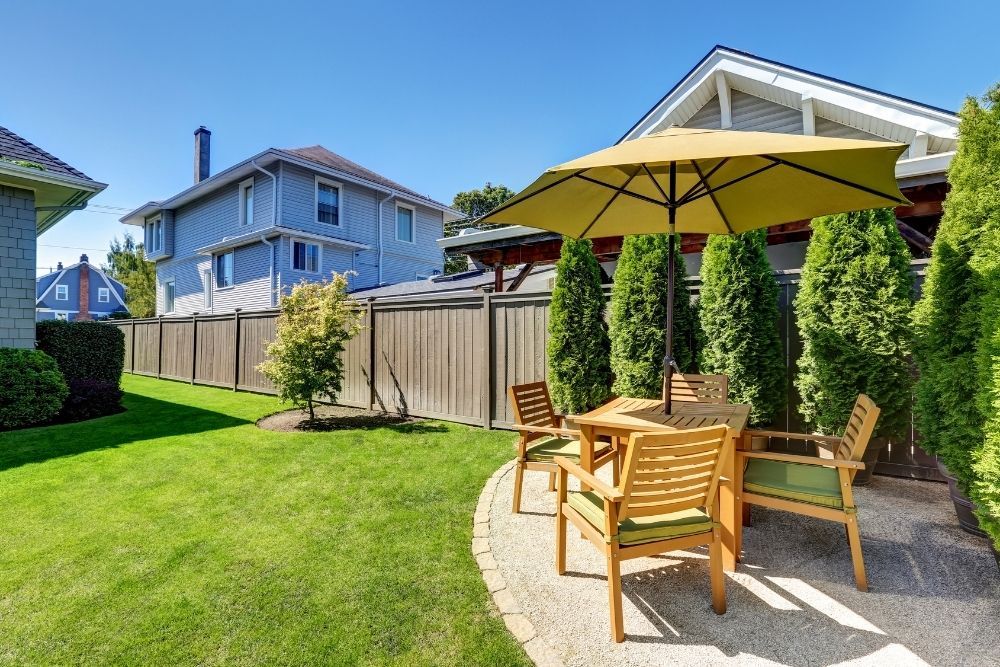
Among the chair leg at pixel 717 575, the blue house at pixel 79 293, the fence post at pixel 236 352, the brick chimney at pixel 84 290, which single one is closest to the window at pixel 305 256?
the fence post at pixel 236 352

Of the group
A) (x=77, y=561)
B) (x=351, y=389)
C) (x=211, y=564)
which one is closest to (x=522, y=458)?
(x=211, y=564)

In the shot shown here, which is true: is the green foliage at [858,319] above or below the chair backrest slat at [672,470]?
above

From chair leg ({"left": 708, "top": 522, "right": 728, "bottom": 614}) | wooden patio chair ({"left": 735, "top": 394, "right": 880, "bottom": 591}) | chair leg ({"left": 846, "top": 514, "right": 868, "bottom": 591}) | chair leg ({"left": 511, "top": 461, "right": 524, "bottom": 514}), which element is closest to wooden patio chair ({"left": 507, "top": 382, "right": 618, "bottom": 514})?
chair leg ({"left": 511, "top": 461, "right": 524, "bottom": 514})

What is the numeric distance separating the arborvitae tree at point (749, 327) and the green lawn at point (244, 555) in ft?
8.72

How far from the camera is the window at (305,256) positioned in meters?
16.5

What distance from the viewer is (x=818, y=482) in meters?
2.82

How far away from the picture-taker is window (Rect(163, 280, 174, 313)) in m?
21.7

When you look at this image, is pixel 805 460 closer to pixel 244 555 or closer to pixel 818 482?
pixel 818 482

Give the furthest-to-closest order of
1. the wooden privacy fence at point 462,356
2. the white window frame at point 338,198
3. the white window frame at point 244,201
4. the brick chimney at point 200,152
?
the brick chimney at point 200,152, the white window frame at point 244,201, the white window frame at point 338,198, the wooden privacy fence at point 462,356

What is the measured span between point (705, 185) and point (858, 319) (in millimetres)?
2074

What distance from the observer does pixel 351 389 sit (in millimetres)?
8555

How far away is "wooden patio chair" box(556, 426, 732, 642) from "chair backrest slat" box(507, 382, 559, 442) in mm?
1474

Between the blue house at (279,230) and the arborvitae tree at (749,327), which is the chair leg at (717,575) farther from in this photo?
the blue house at (279,230)

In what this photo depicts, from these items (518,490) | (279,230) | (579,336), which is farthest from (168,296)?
(518,490)
